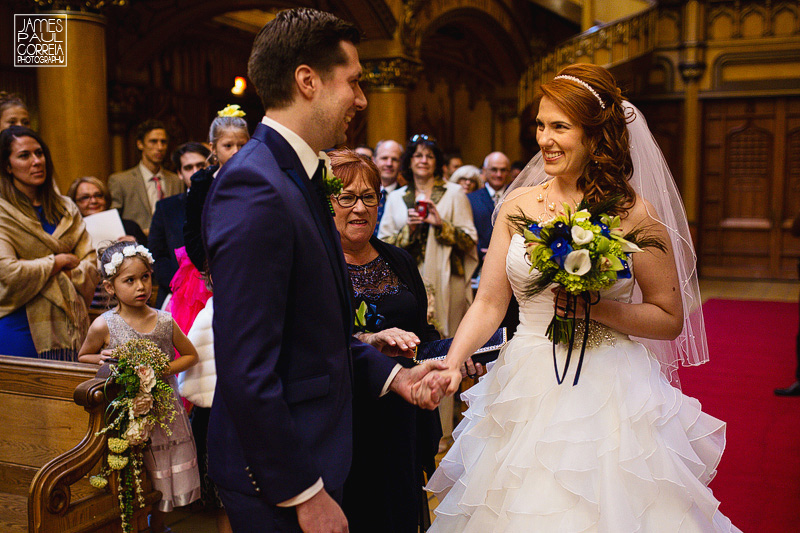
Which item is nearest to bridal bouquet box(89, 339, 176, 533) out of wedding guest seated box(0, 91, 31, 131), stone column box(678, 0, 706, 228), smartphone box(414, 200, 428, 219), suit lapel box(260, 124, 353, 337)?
suit lapel box(260, 124, 353, 337)

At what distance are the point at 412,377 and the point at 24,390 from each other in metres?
1.93

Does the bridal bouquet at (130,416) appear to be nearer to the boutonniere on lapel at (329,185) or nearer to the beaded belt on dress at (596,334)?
the boutonniere on lapel at (329,185)

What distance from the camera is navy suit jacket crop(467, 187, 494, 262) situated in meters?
5.64

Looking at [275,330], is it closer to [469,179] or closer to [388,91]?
[469,179]

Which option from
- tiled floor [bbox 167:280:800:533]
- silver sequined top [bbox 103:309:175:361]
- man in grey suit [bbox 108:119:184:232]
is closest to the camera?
silver sequined top [bbox 103:309:175:361]

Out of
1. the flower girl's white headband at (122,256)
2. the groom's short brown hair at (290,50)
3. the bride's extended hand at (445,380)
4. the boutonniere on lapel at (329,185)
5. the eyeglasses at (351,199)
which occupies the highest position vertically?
the groom's short brown hair at (290,50)

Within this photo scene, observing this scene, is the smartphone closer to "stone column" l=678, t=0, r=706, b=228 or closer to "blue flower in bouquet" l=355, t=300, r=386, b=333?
"blue flower in bouquet" l=355, t=300, r=386, b=333

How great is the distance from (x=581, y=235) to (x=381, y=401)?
2.83 feet

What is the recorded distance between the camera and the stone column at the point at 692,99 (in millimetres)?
12633

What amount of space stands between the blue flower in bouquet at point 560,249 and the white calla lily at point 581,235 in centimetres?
3

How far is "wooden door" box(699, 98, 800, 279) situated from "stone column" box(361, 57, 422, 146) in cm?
626

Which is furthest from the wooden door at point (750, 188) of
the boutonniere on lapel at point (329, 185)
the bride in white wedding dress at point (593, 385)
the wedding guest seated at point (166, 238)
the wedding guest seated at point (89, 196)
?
the boutonniere on lapel at point (329, 185)

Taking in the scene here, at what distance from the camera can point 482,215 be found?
18.8 feet

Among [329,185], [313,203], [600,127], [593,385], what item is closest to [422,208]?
[600,127]
